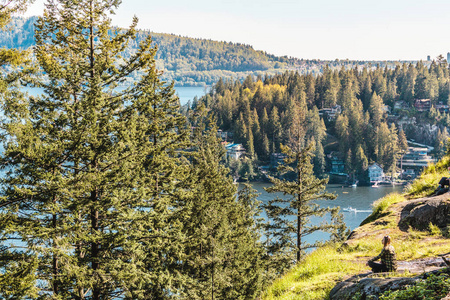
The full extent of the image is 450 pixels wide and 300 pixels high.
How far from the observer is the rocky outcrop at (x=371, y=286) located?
6148 millimetres

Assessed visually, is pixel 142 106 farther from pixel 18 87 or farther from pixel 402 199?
pixel 402 199

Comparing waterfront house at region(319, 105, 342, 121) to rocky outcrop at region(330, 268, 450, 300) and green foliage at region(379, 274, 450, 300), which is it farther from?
green foliage at region(379, 274, 450, 300)

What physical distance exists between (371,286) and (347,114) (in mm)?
140498

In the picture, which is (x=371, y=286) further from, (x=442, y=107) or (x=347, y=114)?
(x=442, y=107)

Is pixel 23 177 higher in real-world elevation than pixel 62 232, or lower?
higher

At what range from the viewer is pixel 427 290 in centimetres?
542

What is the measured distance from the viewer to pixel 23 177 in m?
10.5

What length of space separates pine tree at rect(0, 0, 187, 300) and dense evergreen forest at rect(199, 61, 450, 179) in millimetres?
108450

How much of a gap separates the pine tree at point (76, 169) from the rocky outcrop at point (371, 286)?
6138 millimetres

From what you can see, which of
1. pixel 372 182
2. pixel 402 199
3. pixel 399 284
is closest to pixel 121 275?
pixel 399 284

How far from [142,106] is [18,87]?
154 inches

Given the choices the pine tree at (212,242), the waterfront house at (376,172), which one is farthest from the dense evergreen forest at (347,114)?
the pine tree at (212,242)

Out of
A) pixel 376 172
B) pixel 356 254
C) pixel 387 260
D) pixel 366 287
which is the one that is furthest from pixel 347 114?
pixel 366 287

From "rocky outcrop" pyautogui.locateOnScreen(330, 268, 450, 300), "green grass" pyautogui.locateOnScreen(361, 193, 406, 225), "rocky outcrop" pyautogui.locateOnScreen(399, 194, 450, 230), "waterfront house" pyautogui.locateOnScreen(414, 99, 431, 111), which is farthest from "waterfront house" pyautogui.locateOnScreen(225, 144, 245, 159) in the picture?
"rocky outcrop" pyautogui.locateOnScreen(330, 268, 450, 300)
